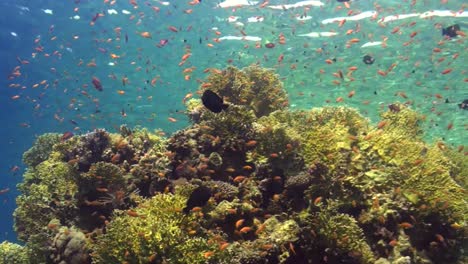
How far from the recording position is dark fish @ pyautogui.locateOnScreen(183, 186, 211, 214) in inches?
273

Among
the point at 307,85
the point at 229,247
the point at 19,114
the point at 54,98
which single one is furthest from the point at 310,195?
the point at 19,114

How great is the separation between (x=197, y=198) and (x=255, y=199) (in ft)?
3.67

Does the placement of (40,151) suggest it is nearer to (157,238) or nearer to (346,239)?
(157,238)

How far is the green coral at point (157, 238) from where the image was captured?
223 inches

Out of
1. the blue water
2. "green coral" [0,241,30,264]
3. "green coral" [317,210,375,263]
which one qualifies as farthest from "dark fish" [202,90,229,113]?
the blue water

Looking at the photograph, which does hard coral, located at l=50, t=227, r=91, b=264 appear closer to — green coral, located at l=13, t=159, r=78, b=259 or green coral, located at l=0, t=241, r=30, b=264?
green coral, located at l=13, t=159, r=78, b=259

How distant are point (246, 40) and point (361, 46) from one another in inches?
267

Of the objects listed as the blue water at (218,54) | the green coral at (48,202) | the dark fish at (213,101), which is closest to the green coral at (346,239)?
the dark fish at (213,101)

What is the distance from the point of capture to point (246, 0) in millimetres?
19484

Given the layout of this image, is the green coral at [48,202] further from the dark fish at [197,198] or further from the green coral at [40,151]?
the green coral at [40,151]

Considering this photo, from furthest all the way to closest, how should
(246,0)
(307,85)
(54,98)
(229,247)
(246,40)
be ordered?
(54,98), (307,85), (246,40), (246,0), (229,247)

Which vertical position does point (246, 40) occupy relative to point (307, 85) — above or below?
above

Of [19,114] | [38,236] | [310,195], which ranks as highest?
[310,195]

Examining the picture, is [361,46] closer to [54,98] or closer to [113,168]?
[113,168]
